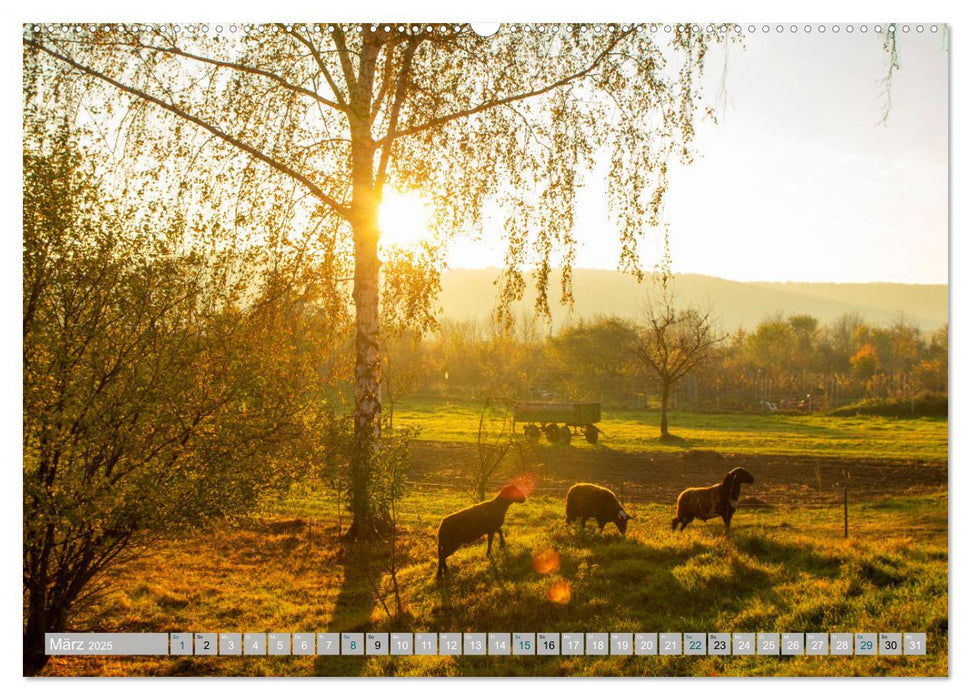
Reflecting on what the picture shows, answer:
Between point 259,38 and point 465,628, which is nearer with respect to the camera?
point 465,628

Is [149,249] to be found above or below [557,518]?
above

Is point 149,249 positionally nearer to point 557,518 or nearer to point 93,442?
point 93,442

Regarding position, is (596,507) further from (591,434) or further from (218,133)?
(591,434)

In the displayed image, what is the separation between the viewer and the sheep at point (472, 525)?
6.28 m

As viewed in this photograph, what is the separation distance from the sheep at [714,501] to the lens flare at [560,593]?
102 inches

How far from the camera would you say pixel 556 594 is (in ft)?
18.3

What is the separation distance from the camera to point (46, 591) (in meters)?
5.21

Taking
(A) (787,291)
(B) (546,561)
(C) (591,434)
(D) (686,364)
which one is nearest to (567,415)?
(C) (591,434)

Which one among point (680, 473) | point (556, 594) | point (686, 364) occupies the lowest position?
point (680, 473)

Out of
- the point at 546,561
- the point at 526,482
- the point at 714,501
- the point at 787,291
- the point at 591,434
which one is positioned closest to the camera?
the point at 546,561

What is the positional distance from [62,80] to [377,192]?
11.0 feet

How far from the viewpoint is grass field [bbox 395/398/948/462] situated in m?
10.8

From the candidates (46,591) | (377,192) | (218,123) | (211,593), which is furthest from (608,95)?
(46,591)

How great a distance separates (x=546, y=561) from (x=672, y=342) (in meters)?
12.3
